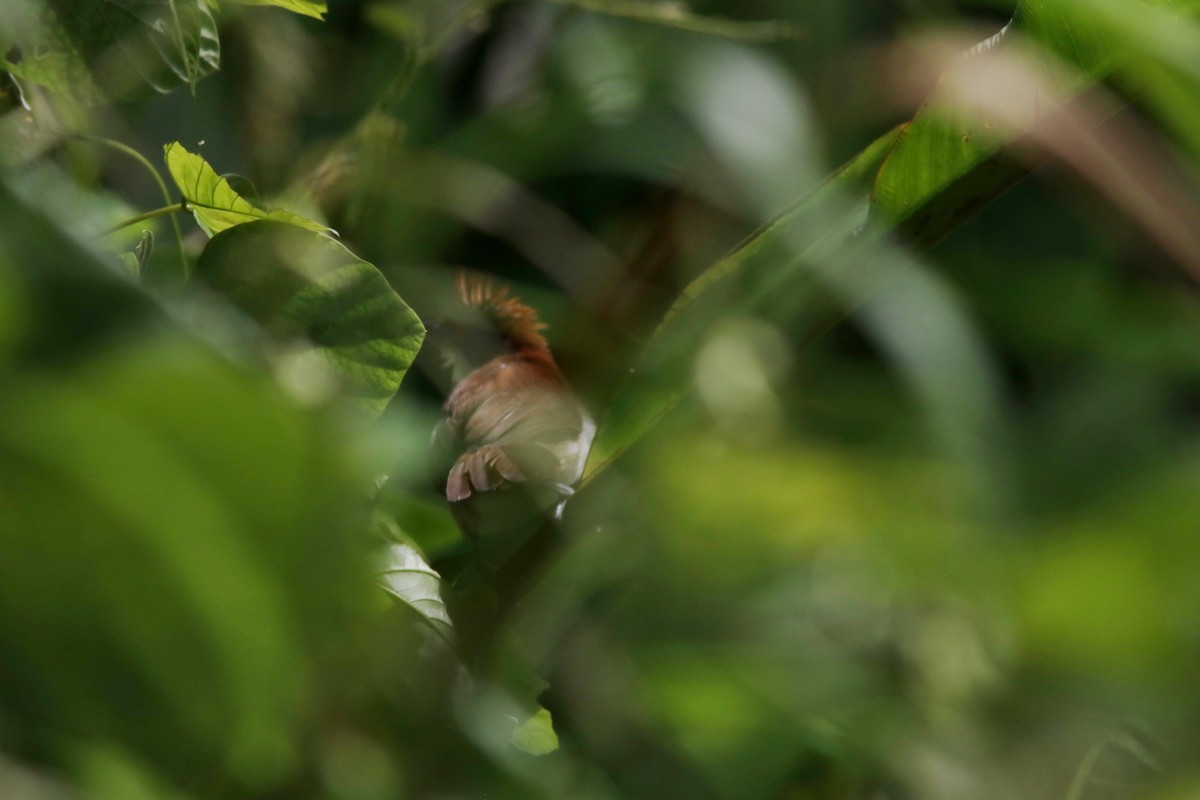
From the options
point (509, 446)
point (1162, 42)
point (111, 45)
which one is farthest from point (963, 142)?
point (111, 45)

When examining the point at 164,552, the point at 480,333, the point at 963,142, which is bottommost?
the point at 480,333

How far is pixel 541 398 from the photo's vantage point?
43 cm

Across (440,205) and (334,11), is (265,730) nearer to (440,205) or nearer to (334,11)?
(440,205)

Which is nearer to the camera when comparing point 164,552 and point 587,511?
point 164,552

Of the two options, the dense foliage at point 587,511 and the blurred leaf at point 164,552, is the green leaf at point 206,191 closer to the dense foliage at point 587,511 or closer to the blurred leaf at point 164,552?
the dense foliage at point 587,511

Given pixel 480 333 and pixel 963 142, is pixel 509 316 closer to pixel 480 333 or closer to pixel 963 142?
pixel 480 333

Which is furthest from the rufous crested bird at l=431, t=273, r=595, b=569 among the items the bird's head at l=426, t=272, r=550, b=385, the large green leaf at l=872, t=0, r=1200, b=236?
the large green leaf at l=872, t=0, r=1200, b=236

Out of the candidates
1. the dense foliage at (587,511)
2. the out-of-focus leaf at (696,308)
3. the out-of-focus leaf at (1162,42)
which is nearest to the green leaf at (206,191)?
the dense foliage at (587,511)

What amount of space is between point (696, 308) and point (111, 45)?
0.71 feet

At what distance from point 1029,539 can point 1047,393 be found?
63 cm

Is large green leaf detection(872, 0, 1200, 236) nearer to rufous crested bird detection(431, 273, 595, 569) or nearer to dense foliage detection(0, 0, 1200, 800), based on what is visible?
dense foliage detection(0, 0, 1200, 800)

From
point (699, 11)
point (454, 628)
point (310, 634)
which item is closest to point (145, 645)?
point (310, 634)

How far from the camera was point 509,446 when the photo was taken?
0.37m

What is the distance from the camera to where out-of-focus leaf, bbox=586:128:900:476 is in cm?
35
